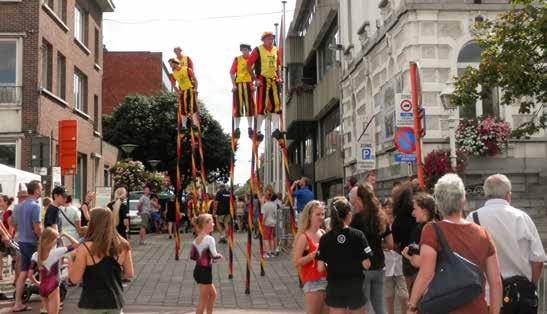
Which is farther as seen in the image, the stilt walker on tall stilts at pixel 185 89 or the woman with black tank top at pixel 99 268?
the stilt walker on tall stilts at pixel 185 89

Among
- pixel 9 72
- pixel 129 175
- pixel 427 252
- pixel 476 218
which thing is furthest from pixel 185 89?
pixel 129 175

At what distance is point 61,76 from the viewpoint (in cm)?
2823

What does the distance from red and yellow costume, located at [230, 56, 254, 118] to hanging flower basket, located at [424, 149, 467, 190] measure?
5.29 m

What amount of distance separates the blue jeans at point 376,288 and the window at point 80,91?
24.7 m

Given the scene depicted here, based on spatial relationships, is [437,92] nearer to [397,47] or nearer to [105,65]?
[397,47]

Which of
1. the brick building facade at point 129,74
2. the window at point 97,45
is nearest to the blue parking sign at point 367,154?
the window at point 97,45

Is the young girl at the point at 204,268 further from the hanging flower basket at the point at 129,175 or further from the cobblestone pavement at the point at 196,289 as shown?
the hanging flower basket at the point at 129,175

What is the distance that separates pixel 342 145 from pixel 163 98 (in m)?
26.9

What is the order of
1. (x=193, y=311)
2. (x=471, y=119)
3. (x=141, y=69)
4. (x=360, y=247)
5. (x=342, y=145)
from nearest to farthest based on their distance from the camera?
(x=360, y=247) < (x=193, y=311) < (x=471, y=119) < (x=342, y=145) < (x=141, y=69)

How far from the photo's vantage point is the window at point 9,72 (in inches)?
963

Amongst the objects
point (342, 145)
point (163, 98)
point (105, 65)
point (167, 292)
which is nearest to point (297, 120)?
point (342, 145)

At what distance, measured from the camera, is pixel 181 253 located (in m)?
19.8

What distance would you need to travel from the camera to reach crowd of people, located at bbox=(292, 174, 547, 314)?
4.87 meters

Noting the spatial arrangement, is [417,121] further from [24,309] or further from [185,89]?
[185,89]
